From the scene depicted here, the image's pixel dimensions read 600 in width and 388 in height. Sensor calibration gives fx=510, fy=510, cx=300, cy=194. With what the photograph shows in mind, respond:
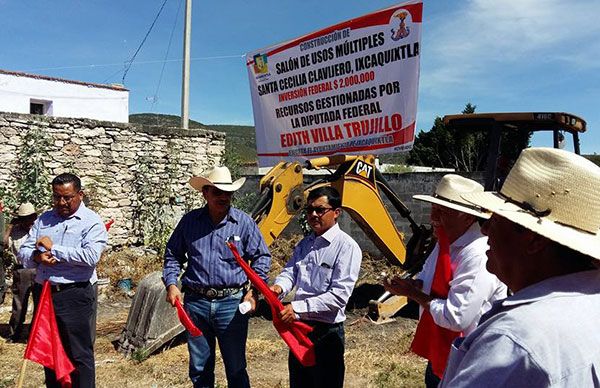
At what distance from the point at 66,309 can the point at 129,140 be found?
7.32 m

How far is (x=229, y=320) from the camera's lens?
3.57 m

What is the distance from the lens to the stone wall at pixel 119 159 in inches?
371

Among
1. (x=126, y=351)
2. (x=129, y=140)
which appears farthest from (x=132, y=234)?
(x=126, y=351)

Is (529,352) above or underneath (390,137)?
underneath

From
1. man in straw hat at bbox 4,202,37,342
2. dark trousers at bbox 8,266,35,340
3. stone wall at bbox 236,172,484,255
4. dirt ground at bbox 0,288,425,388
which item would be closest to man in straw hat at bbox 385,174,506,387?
dirt ground at bbox 0,288,425,388

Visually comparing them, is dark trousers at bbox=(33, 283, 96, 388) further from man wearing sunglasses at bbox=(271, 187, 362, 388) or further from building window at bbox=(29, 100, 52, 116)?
building window at bbox=(29, 100, 52, 116)

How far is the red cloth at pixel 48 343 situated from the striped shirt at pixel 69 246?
5.3 inches

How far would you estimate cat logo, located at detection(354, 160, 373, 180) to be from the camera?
6345mm

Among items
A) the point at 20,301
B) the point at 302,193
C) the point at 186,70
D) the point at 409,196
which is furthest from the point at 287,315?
the point at 186,70

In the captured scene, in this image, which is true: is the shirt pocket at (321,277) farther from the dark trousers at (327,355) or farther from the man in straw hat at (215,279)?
the man in straw hat at (215,279)

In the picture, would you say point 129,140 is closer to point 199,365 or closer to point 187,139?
point 187,139

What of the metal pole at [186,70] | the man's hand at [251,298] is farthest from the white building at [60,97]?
the man's hand at [251,298]

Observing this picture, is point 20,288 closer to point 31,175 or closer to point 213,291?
point 31,175

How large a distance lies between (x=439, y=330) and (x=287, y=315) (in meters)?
1.00
